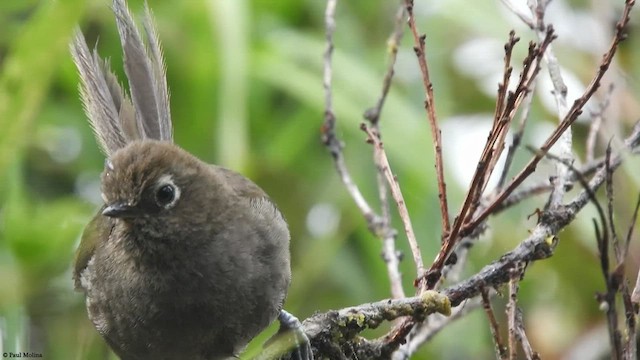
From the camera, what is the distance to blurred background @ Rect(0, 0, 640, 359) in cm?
420

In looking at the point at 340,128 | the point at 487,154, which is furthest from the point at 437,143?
the point at 340,128

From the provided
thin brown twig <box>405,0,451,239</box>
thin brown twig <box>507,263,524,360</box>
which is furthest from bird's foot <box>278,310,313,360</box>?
thin brown twig <box>507,263,524,360</box>

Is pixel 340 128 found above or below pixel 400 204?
above

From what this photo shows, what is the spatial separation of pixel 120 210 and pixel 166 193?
0.20m

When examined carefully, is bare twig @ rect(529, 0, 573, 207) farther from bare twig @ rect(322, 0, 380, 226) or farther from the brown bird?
the brown bird

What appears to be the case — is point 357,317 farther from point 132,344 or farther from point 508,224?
point 508,224

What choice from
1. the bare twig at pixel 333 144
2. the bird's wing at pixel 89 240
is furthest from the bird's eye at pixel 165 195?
the bare twig at pixel 333 144

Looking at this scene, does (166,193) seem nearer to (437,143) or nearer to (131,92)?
(131,92)

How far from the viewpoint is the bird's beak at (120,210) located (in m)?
2.94

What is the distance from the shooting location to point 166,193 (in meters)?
3.13

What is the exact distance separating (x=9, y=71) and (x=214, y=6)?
2.50m

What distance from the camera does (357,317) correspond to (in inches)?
97.3

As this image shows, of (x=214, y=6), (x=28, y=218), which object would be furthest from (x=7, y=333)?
(x=214, y=6)

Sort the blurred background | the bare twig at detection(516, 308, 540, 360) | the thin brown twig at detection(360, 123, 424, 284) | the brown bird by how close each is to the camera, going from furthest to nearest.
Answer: the blurred background < the brown bird < the thin brown twig at detection(360, 123, 424, 284) < the bare twig at detection(516, 308, 540, 360)
